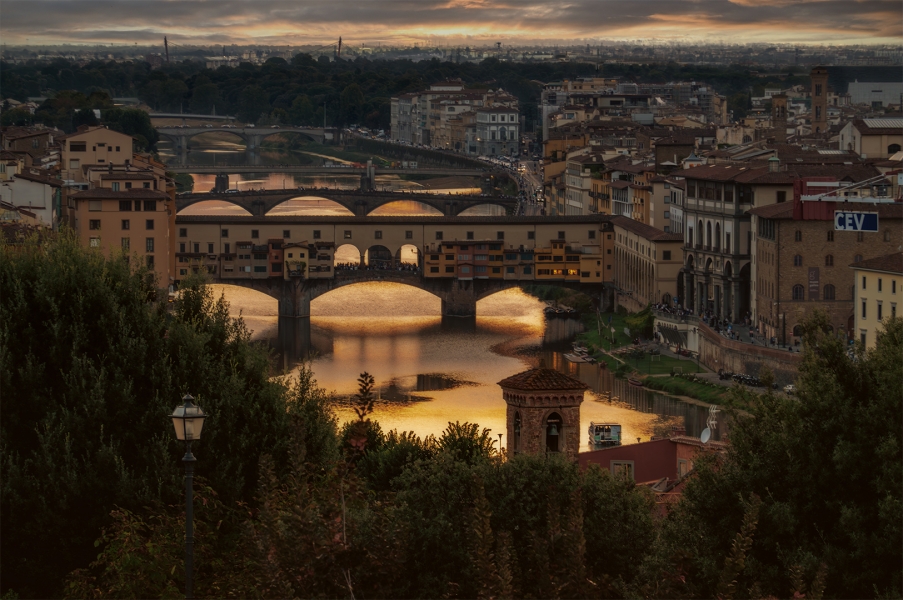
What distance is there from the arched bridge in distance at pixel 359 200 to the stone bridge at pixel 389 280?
891cm

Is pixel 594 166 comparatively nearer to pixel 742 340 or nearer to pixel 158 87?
pixel 742 340

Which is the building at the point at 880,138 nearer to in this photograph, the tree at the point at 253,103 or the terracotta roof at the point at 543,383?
the terracotta roof at the point at 543,383

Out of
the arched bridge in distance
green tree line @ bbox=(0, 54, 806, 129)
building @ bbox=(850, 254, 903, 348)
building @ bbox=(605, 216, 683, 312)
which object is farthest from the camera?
green tree line @ bbox=(0, 54, 806, 129)

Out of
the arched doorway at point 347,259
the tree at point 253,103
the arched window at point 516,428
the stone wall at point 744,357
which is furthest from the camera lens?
the tree at point 253,103

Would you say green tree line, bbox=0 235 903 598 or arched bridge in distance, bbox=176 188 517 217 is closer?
green tree line, bbox=0 235 903 598

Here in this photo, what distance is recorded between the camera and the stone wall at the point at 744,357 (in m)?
19.6

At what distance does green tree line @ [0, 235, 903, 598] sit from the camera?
6.74 metres

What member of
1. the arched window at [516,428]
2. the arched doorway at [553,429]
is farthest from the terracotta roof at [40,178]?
the arched doorway at [553,429]

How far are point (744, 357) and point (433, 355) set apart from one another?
13.4 feet

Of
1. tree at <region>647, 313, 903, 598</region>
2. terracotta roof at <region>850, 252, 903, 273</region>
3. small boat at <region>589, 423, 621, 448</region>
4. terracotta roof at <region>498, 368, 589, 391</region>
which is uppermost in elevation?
tree at <region>647, 313, 903, 598</region>

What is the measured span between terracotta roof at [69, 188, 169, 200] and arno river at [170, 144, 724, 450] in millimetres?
2156

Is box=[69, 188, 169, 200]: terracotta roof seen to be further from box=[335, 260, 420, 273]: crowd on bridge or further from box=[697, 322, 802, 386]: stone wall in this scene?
box=[697, 322, 802, 386]: stone wall

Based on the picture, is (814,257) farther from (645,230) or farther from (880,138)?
(880,138)

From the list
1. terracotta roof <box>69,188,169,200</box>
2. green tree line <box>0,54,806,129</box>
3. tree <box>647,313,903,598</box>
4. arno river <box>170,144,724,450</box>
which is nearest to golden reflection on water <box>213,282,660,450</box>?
arno river <box>170,144,724,450</box>
